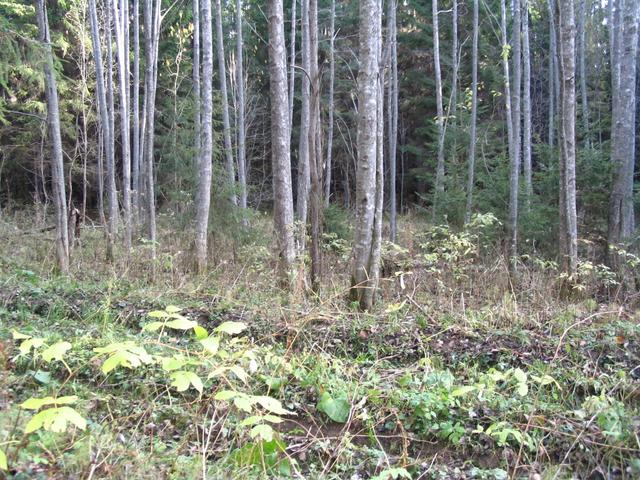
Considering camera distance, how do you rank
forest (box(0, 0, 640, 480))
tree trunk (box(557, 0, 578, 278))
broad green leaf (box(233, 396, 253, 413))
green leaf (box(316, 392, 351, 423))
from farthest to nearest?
tree trunk (box(557, 0, 578, 278)), green leaf (box(316, 392, 351, 423)), forest (box(0, 0, 640, 480)), broad green leaf (box(233, 396, 253, 413))

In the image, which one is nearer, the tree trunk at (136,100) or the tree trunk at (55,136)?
the tree trunk at (55,136)

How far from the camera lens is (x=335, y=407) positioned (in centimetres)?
389

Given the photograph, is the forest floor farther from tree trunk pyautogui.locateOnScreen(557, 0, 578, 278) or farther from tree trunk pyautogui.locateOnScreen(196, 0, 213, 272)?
tree trunk pyautogui.locateOnScreen(196, 0, 213, 272)

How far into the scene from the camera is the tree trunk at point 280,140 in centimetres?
704

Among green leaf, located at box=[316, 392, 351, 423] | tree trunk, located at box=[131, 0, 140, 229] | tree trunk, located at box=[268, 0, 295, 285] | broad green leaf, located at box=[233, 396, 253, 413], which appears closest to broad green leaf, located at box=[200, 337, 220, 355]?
broad green leaf, located at box=[233, 396, 253, 413]

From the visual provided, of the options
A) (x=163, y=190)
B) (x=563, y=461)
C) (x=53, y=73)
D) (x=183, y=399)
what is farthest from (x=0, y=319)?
(x=163, y=190)

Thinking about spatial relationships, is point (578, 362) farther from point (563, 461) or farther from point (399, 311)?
point (399, 311)

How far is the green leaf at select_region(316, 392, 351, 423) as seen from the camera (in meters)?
3.84

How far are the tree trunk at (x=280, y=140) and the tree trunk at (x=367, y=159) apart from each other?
49.5 inches

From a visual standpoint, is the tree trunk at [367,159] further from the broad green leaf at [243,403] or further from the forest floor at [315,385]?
the broad green leaf at [243,403]

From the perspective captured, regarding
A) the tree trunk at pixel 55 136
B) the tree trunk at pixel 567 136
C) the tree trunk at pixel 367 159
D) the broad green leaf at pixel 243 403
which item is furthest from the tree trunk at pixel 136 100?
the broad green leaf at pixel 243 403

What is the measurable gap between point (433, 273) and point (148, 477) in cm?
615

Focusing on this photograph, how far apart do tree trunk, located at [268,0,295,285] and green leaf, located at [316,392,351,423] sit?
10.2ft

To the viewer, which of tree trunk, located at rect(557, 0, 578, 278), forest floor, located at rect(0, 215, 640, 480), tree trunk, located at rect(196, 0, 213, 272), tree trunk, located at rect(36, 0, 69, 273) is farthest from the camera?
tree trunk, located at rect(196, 0, 213, 272)
